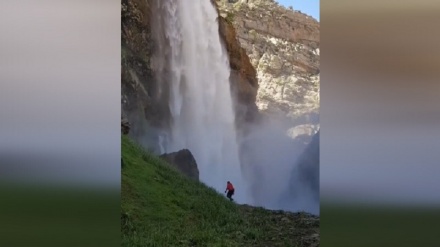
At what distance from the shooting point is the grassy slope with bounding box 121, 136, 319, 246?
501 cm

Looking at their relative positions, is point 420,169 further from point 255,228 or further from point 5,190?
point 5,190

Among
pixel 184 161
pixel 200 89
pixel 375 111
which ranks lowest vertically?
pixel 184 161

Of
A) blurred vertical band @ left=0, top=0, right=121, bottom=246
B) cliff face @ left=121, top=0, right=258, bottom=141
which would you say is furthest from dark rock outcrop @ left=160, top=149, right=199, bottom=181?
blurred vertical band @ left=0, top=0, right=121, bottom=246

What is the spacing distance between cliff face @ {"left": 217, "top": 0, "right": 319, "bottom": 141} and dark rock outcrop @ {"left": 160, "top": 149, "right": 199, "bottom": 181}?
0.76m

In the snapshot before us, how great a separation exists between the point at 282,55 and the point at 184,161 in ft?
4.12

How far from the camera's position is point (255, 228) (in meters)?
5.03

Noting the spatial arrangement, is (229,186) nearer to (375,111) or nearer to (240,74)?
(240,74)

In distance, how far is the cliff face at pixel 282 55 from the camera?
4.89 metres

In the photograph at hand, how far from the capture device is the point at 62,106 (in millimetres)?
5051

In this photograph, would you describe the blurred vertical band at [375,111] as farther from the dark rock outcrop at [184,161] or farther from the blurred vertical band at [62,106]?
the blurred vertical band at [62,106]

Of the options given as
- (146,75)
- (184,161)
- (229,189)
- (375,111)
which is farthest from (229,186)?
(375,111)

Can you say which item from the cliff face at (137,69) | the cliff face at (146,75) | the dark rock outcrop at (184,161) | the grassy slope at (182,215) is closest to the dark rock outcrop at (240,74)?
the cliff face at (146,75)

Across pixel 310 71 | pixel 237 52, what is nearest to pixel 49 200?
pixel 237 52

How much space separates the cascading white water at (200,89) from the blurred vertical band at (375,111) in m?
0.81
